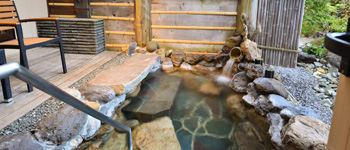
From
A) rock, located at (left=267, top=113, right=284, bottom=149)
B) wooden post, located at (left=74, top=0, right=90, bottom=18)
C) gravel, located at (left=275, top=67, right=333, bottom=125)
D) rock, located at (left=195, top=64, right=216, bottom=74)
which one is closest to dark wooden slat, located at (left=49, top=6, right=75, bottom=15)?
wooden post, located at (left=74, top=0, right=90, bottom=18)

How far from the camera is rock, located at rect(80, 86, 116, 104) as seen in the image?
264cm

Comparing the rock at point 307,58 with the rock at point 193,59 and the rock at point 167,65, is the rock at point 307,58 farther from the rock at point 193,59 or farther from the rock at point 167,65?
the rock at point 167,65

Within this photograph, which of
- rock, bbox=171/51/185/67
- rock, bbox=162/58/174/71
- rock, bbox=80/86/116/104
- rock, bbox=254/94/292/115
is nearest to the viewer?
rock, bbox=80/86/116/104

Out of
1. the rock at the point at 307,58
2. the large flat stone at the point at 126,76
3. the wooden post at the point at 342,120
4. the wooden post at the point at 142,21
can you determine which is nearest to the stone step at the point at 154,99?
the large flat stone at the point at 126,76

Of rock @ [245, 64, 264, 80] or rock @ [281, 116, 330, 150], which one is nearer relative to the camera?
rock @ [281, 116, 330, 150]

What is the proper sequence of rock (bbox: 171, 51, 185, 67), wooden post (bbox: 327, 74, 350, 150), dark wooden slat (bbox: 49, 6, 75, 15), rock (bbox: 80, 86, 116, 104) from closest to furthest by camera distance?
wooden post (bbox: 327, 74, 350, 150) < rock (bbox: 80, 86, 116, 104) < rock (bbox: 171, 51, 185, 67) < dark wooden slat (bbox: 49, 6, 75, 15)

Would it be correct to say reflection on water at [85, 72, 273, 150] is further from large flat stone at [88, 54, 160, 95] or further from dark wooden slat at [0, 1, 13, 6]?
dark wooden slat at [0, 1, 13, 6]

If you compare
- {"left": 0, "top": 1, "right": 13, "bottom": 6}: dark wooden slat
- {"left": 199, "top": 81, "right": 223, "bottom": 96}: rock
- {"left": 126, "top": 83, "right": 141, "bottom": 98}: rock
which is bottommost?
{"left": 199, "top": 81, "right": 223, "bottom": 96}: rock

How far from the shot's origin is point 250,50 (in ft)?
12.9

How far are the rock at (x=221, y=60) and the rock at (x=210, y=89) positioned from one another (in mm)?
623

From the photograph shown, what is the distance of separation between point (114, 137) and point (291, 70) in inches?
120

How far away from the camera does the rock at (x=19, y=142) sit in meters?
1.76

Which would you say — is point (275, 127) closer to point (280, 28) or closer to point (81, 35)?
point (280, 28)

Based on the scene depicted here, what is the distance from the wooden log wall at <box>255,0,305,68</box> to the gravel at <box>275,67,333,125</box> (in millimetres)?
222
